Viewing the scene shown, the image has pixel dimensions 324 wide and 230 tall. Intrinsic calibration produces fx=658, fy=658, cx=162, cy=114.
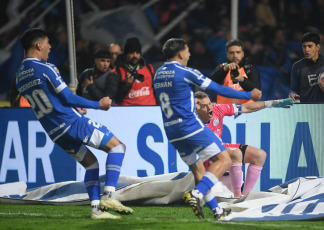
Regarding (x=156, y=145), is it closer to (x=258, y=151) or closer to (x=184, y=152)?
(x=258, y=151)

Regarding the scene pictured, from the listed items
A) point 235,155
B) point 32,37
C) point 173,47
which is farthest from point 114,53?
point 173,47

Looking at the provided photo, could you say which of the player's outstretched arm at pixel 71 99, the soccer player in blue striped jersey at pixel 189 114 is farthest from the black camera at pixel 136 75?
the player's outstretched arm at pixel 71 99

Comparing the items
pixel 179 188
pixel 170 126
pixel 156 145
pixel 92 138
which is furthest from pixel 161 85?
pixel 156 145

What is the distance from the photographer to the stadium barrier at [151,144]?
885 cm

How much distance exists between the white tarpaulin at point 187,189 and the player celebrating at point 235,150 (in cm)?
26

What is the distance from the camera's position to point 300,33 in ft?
43.4

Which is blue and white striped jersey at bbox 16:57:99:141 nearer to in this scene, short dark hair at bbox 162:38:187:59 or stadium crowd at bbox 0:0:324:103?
short dark hair at bbox 162:38:187:59

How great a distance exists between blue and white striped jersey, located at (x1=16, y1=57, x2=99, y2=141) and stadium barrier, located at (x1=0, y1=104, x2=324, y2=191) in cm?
252

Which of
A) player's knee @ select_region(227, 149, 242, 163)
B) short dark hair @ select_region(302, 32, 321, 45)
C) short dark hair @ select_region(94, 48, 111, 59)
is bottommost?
player's knee @ select_region(227, 149, 242, 163)

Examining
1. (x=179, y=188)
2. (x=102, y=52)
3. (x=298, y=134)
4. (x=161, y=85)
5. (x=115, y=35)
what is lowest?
(x=179, y=188)

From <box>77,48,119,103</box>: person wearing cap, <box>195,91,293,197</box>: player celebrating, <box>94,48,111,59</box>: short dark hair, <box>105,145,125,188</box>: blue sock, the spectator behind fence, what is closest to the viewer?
<box>105,145,125,188</box>: blue sock

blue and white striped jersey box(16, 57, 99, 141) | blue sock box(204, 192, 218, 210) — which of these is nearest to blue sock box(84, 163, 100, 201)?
blue and white striped jersey box(16, 57, 99, 141)

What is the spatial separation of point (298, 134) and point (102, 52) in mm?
3017

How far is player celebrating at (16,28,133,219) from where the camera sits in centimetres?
659
